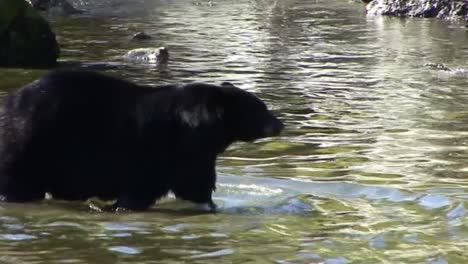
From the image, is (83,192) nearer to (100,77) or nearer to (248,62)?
(100,77)

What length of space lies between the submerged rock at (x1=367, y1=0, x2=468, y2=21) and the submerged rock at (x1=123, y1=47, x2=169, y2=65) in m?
11.1

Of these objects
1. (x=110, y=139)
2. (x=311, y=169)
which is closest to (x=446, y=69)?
(x=311, y=169)

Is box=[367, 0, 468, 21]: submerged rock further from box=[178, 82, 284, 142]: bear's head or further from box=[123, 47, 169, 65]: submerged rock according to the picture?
box=[178, 82, 284, 142]: bear's head

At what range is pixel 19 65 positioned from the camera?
16.2 meters

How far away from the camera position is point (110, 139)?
23.1 feet

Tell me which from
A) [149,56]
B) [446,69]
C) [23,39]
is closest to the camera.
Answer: [446,69]

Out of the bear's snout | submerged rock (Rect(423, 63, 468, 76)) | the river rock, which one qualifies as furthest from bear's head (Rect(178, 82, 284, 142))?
the river rock

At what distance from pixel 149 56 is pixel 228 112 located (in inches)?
395

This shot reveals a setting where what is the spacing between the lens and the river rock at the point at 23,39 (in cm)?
1634

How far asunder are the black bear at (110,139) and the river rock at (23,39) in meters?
9.35

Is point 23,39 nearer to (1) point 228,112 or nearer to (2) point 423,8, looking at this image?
(1) point 228,112

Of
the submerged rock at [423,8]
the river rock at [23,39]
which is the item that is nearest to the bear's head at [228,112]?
the river rock at [23,39]

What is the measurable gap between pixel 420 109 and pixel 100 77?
591 cm

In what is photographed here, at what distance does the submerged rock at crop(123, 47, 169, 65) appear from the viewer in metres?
16.9
